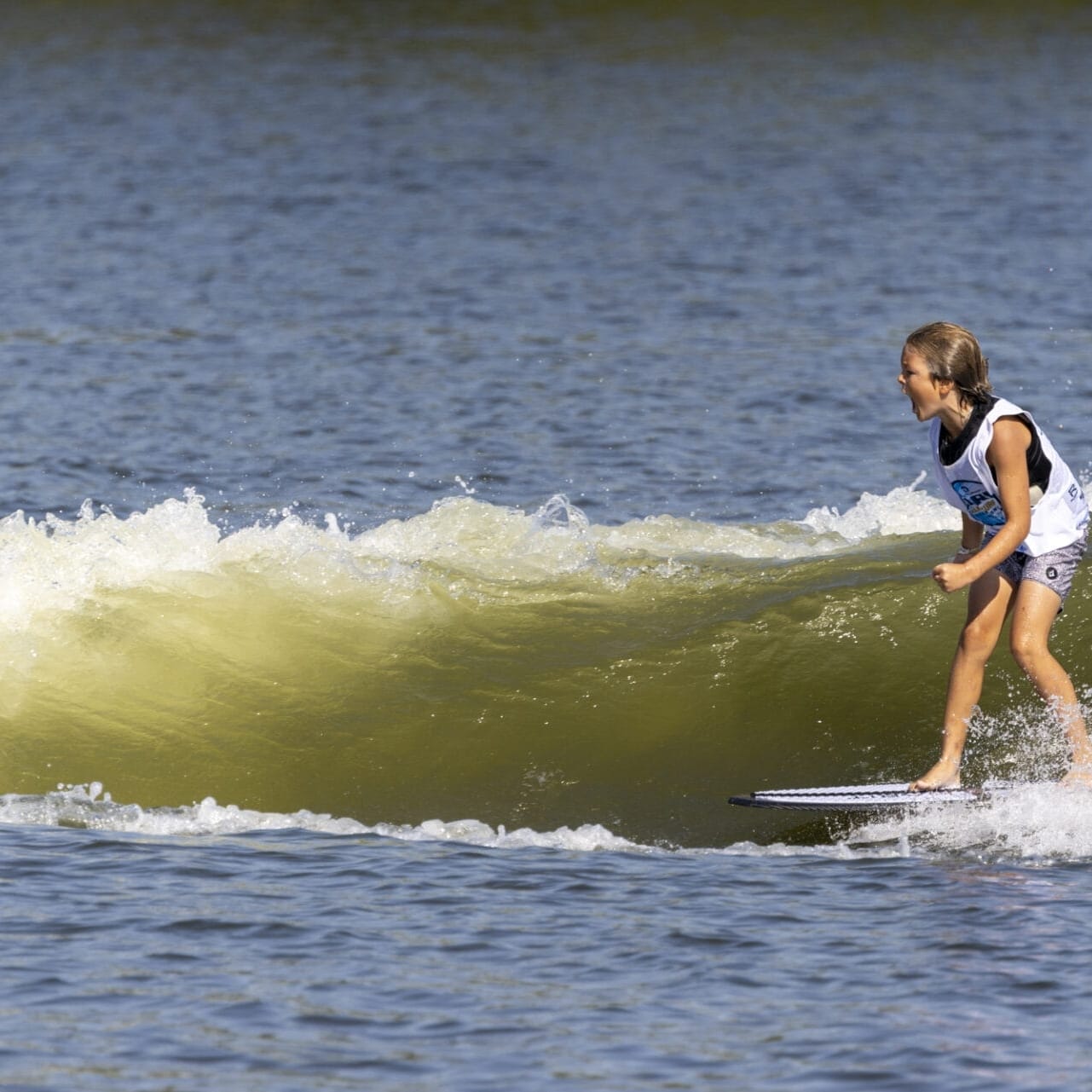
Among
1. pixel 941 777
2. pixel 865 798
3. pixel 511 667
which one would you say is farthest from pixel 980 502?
pixel 511 667

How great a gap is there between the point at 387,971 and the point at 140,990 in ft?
2.99

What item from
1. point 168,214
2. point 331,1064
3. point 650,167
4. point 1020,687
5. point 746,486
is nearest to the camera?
point 331,1064

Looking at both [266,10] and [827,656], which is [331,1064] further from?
[266,10]

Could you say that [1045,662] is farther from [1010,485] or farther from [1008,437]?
[1008,437]

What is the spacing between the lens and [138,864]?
8.67 m

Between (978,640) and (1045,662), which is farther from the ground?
(978,640)

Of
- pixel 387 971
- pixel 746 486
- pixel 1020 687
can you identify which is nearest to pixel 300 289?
pixel 746 486

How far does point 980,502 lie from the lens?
8570 millimetres

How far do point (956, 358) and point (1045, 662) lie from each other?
145 cm

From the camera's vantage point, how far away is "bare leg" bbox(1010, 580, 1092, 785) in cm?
866

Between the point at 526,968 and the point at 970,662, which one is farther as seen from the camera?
the point at 970,662

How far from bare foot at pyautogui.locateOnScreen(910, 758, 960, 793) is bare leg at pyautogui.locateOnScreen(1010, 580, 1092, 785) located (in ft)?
1.69

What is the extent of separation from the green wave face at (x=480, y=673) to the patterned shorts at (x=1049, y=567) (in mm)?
1098

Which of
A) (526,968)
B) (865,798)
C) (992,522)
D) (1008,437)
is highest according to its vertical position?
(1008,437)
